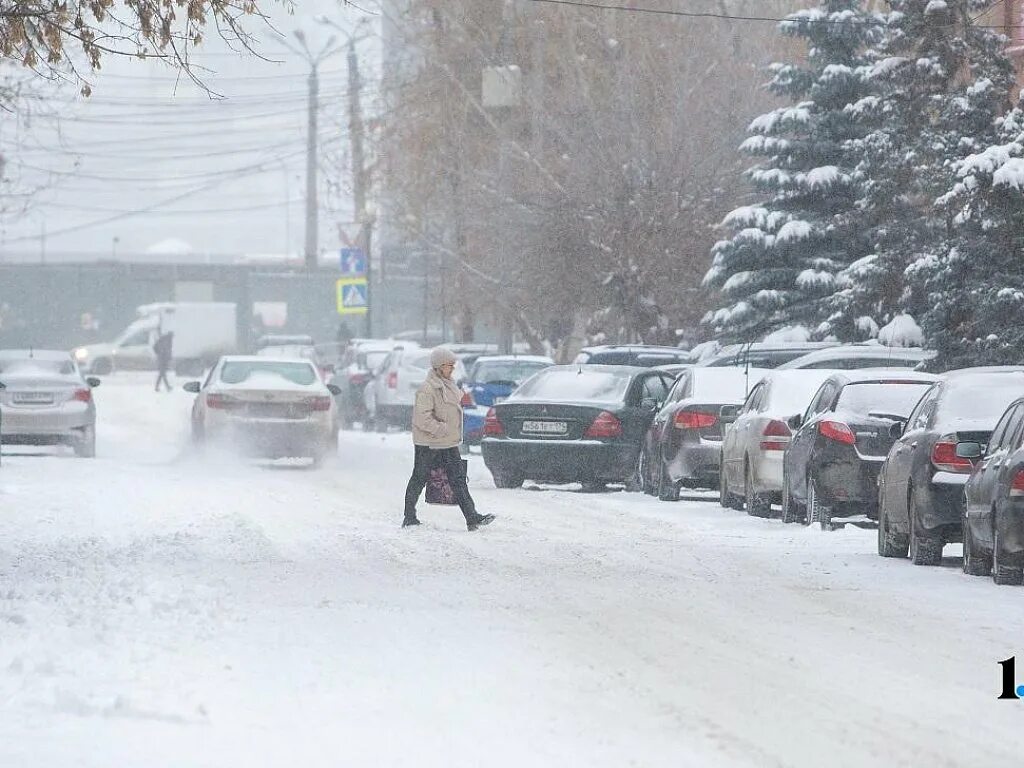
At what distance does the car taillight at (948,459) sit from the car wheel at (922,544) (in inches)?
16.7

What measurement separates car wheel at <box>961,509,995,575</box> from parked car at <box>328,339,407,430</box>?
97.8 feet

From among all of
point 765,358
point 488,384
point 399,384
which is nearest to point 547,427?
point 765,358

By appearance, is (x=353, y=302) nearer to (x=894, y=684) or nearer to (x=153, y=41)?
(x=153, y=41)

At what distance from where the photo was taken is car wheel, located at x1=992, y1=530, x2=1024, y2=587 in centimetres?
1485

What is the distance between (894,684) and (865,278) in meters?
23.4

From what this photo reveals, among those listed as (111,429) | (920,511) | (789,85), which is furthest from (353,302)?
(920,511)

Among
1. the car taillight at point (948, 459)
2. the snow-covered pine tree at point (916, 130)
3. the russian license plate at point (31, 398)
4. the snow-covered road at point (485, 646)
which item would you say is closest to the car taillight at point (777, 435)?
the snow-covered road at point (485, 646)

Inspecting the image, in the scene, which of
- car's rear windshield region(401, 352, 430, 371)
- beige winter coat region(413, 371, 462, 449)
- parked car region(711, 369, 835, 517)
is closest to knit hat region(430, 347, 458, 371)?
beige winter coat region(413, 371, 462, 449)

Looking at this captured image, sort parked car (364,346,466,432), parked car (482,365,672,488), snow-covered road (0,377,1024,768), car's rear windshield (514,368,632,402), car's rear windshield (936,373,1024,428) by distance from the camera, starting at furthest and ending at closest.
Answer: parked car (364,346,466,432), car's rear windshield (514,368,632,402), parked car (482,365,672,488), car's rear windshield (936,373,1024,428), snow-covered road (0,377,1024,768)

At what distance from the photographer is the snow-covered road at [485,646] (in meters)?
8.11

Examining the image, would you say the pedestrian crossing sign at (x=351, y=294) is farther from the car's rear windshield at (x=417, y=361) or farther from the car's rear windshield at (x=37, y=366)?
the car's rear windshield at (x=37, y=366)

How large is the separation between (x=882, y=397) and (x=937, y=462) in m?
3.75

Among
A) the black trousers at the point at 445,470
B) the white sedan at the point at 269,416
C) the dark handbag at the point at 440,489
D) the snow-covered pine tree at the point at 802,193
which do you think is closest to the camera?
the black trousers at the point at 445,470

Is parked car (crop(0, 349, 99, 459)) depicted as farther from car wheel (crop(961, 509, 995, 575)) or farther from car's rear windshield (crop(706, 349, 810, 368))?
car wheel (crop(961, 509, 995, 575))
